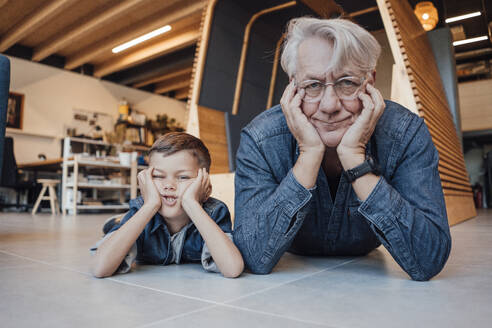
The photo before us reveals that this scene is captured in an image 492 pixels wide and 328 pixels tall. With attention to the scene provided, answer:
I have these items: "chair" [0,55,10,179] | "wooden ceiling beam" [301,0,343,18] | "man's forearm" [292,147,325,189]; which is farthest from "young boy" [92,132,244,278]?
"wooden ceiling beam" [301,0,343,18]

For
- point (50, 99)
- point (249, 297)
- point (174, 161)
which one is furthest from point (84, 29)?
point (249, 297)

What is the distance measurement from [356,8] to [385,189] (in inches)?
174

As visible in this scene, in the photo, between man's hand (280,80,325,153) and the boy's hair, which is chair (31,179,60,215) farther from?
man's hand (280,80,325,153)

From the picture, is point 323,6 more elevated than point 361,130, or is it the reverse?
point 323,6

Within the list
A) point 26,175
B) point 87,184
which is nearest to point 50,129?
point 26,175

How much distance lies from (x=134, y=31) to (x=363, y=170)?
6.88 m

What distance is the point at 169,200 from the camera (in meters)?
1.16

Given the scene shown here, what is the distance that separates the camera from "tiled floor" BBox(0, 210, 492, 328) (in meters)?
0.68

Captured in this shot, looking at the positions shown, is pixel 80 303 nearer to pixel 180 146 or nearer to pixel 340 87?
pixel 180 146

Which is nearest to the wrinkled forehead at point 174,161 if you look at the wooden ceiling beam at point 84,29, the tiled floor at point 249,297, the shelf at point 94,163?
the tiled floor at point 249,297

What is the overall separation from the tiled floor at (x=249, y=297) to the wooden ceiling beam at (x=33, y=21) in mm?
5516

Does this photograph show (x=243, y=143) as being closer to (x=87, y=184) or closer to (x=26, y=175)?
(x=87, y=184)

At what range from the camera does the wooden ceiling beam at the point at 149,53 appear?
23.8 ft

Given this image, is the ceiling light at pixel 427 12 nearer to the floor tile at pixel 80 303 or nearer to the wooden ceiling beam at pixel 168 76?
the wooden ceiling beam at pixel 168 76
